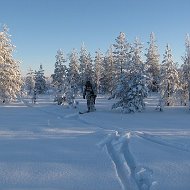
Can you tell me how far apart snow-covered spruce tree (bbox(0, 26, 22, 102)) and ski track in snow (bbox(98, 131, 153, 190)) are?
3132cm

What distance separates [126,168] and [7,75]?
3613 centimetres

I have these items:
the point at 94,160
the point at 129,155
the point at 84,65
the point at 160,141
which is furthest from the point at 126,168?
the point at 84,65

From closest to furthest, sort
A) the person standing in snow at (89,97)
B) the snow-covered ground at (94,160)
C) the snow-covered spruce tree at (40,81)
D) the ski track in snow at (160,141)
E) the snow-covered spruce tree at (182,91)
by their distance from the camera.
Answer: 1. the snow-covered ground at (94,160)
2. the ski track in snow at (160,141)
3. the person standing in snow at (89,97)
4. the snow-covered spruce tree at (182,91)
5. the snow-covered spruce tree at (40,81)

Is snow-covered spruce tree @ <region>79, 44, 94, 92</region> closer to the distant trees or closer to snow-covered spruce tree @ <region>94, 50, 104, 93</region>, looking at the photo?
snow-covered spruce tree @ <region>94, 50, 104, 93</region>

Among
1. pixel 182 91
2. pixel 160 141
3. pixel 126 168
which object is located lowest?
pixel 126 168

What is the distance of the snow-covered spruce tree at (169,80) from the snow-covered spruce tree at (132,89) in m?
8.94

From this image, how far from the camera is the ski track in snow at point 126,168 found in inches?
307

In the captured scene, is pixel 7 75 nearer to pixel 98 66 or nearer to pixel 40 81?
pixel 98 66

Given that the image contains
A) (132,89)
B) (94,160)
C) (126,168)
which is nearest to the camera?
(126,168)

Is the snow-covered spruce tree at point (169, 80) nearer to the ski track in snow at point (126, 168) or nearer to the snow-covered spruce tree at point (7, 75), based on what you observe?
the snow-covered spruce tree at point (7, 75)

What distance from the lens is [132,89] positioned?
1206 inches

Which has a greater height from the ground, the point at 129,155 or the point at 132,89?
the point at 132,89

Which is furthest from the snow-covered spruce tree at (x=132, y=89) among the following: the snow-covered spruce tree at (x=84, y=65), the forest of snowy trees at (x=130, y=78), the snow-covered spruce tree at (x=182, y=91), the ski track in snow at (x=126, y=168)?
the snow-covered spruce tree at (x=84, y=65)

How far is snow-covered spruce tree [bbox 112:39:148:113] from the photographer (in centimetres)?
3002
